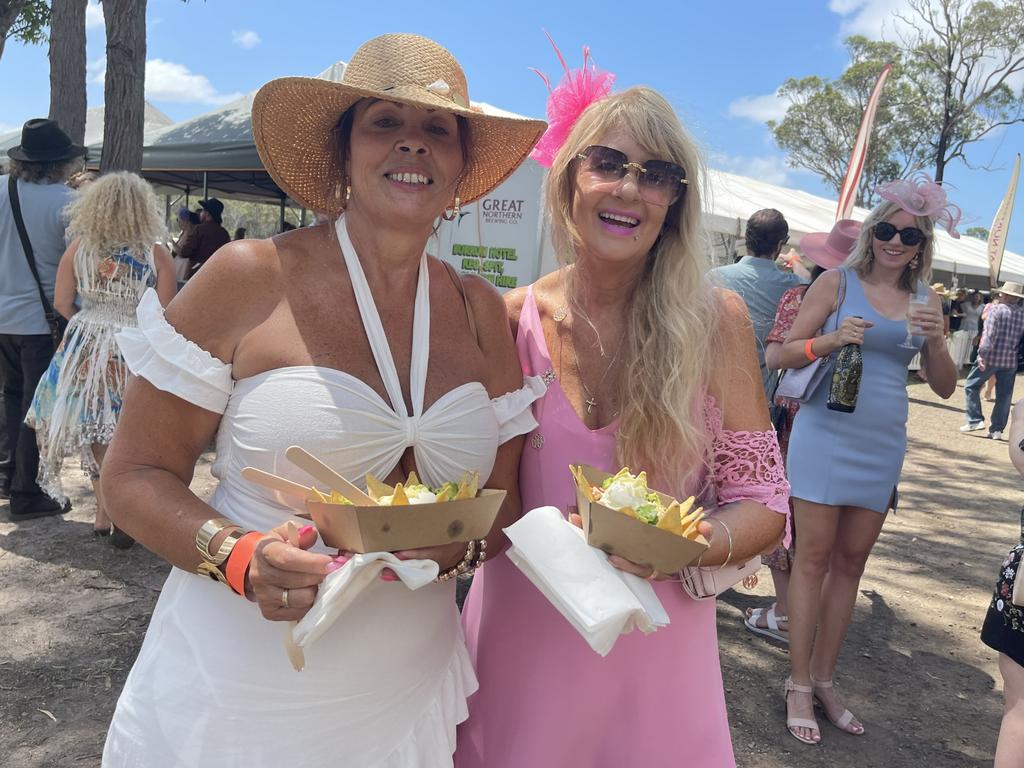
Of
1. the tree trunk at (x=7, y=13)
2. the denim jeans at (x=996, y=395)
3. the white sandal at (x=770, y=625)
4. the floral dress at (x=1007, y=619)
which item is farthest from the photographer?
the tree trunk at (x=7, y=13)

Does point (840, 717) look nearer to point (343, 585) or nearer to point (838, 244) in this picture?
point (838, 244)

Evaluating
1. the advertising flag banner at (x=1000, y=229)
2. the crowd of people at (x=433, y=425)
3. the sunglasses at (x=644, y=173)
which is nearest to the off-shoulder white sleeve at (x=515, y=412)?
the crowd of people at (x=433, y=425)

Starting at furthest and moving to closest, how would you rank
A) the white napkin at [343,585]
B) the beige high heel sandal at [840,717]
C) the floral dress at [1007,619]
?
1. the beige high heel sandal at [840,717]
2. the floral dress at [1007,619]
3. the white napkin at [343,585]

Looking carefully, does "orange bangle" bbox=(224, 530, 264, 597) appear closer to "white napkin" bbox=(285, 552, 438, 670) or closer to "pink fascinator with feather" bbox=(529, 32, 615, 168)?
"white napkin" bbox=(285, 552, 438, 670)

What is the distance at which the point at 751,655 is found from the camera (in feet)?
12.7

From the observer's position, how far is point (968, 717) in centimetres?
347

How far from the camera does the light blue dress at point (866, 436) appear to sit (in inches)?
124

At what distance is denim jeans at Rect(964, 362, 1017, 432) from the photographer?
10.6 m

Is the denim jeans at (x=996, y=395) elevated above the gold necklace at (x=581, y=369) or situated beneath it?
situated beneath

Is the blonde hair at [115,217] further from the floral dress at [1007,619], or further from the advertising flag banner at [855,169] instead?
the advertising flag banner at [855,169]

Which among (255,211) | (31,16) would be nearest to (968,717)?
(31,16)

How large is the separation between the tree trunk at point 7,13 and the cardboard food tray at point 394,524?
15.9m

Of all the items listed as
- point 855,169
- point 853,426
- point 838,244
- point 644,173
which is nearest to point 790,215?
point 855,169

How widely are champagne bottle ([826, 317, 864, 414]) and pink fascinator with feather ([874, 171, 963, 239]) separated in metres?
0.68
